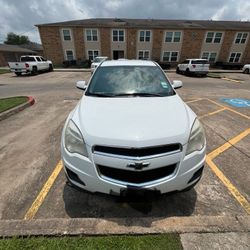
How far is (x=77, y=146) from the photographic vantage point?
200 cm

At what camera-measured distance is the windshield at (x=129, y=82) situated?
3.02m

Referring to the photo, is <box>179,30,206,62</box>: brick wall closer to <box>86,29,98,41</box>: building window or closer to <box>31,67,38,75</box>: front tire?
<box>86,29,98,41</box>: building window

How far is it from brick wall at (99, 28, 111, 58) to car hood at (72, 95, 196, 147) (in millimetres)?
28716

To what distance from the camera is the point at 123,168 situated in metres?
1.83

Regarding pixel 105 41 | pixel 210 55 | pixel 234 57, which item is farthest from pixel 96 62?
pixel 234 57

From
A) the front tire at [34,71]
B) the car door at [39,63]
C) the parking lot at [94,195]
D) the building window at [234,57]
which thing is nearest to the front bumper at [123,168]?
the parking lot at [94,195]

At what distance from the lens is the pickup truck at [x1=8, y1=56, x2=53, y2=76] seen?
17.4 meters

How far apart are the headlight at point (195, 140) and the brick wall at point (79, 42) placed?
99.2ft

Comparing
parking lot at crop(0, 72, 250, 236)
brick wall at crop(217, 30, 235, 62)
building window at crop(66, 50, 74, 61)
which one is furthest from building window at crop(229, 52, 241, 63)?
parking lot at crop(0, 72, 250, 236)

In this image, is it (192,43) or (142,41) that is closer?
(142,41)

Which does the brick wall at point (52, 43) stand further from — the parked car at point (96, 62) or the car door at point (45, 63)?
the parked car at point (96, 62)

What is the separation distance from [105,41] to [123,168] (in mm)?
30117

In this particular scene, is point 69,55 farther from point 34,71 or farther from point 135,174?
point 135,174

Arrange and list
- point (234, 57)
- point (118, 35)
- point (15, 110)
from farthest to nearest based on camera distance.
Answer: point (234, 57) → point (118, 35) → point (15, 110)
